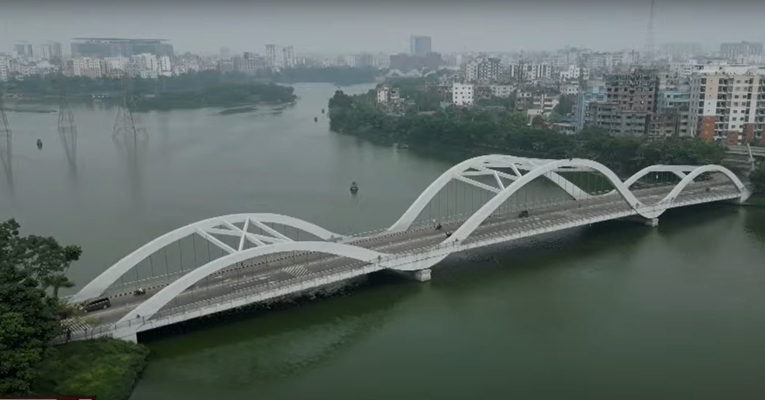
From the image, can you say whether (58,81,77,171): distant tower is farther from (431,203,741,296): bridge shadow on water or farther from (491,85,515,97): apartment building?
(491,85,515,97): apartment building

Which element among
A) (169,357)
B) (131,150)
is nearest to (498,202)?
(169,357)

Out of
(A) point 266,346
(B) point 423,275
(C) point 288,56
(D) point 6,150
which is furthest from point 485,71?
(C) point 288,56

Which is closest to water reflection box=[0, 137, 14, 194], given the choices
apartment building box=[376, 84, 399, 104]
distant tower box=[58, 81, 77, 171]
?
distant tower box=[58, 81, 77, 171]

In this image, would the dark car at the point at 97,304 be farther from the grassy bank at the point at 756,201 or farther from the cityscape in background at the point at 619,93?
the cityscape in background at the point at 619,93

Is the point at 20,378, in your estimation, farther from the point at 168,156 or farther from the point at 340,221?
the point at 168,156

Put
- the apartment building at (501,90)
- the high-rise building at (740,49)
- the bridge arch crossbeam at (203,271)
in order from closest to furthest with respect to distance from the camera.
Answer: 1. the bridge arch crossbeam at (203,271)
2. the apartment building at (501,90)
3. the high-rise building at (740,49)

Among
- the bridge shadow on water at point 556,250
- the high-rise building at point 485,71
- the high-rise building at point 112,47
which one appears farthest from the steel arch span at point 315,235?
the high-rise building at point 112,47
